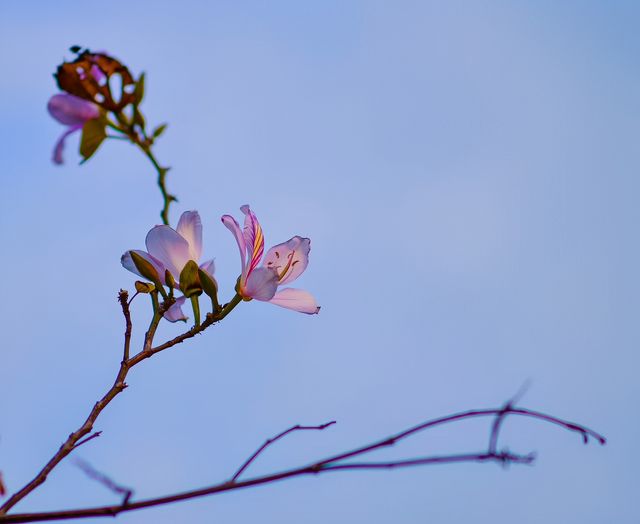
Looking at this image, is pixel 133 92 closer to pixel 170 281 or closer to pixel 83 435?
pixel 170 281

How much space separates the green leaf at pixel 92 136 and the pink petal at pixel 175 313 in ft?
1.48

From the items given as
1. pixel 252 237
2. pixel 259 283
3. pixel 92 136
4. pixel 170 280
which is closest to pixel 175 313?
pixel 170 280

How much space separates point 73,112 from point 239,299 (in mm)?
634

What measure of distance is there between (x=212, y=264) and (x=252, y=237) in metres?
0.13

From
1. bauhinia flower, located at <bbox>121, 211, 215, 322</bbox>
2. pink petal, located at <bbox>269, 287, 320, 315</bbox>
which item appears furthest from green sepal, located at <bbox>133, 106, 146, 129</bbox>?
pink petal, located at <bbox>269, 287, 320, 315</bbox>

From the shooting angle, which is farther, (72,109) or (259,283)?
(259,283)

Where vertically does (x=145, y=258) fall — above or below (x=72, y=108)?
below

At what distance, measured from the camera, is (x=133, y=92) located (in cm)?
183

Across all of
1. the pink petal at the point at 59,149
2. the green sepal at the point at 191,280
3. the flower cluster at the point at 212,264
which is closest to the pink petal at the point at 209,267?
the flower cluster at the point at 212,264

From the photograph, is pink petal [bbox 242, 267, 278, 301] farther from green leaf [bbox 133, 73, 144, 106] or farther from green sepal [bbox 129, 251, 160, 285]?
green leaf [bbox 133, 73, 144, 106]

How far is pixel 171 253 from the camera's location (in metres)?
2.13

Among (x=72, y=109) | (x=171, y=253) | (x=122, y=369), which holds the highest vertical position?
(x=72, y=109)

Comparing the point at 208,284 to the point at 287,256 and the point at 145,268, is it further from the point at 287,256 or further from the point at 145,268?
the point at 287,256

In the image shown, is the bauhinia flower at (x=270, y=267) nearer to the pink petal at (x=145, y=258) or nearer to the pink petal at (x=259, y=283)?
the pink petal at (x=259, y=283)
